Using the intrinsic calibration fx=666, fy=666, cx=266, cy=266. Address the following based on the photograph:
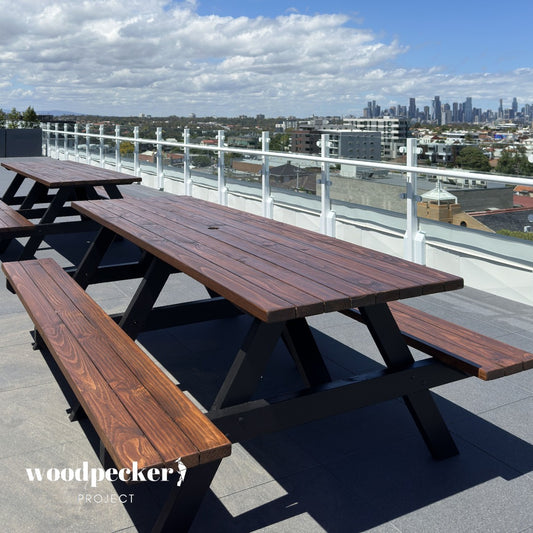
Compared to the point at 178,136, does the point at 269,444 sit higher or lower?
lower

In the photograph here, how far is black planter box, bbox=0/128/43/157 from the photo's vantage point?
19781 mm

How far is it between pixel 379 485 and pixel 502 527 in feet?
1.42

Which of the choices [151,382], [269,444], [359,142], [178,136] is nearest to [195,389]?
[269,444]

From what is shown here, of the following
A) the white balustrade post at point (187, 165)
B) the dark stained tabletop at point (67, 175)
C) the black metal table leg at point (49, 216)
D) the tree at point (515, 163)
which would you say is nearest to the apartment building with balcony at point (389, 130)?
the tree at point (515, 163)

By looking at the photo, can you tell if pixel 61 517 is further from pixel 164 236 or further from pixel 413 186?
pixel 413 186

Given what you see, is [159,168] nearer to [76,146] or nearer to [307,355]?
[76,146]

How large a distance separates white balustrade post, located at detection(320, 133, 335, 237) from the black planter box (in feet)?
51.3

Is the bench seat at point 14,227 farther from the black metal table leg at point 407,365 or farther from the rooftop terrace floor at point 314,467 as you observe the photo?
the black metal table leg at point 407,365

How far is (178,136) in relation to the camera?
10.3 meters

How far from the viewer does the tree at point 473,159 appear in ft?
15.3

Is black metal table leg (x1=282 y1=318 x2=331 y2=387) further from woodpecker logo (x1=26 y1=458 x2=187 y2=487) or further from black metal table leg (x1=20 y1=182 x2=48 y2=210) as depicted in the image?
black metal table leg (x1=20 y1=182 x2=48 y2=210)

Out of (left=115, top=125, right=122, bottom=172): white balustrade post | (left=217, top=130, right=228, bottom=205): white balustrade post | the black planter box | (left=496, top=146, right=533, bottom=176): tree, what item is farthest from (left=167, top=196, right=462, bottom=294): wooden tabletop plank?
the black planter box

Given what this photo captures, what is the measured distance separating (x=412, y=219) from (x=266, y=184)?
232 centimetres

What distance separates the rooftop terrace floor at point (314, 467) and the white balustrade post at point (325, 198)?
2.65m
